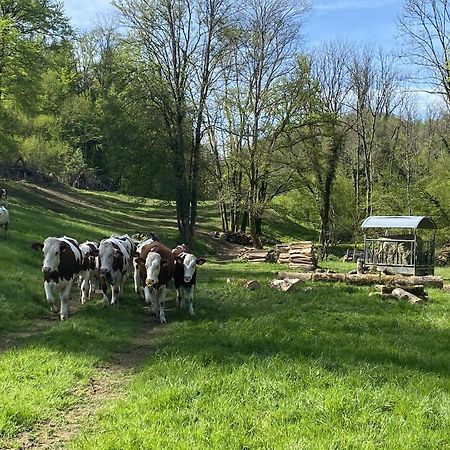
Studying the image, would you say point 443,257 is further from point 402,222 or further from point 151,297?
point 151,297

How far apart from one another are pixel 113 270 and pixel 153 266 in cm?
207

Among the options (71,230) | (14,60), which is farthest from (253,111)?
(71,230)

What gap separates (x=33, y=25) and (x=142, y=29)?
941 centimetres

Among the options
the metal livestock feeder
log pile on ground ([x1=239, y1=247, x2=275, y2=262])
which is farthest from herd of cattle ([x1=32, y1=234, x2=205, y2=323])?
log pile on ground ([x1=239, y1=247, x2=275, y2=262])

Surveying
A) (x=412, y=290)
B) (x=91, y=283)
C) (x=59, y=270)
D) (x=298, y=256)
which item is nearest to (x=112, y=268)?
(x=59, y=270)

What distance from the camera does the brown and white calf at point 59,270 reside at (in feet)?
42.6

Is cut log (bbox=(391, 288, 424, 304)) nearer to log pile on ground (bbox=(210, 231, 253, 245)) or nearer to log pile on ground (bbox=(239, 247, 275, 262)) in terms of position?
log pile on ground (bbox=(239, 247, 275, 262))

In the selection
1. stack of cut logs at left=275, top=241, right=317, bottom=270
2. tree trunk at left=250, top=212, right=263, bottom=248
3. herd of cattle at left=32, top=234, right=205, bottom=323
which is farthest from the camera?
tree trunk at left=250, top=212, right=263, bottom=248

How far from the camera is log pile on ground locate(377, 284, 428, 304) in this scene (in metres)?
15.8

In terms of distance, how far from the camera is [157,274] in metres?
13.0

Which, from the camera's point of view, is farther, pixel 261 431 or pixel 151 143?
pixel 151 143

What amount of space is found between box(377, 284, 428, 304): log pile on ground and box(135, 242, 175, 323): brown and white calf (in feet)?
21.2

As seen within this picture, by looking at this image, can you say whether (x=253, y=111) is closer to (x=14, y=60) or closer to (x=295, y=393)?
(x=14, y=60)

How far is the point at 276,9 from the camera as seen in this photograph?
1553 inches
